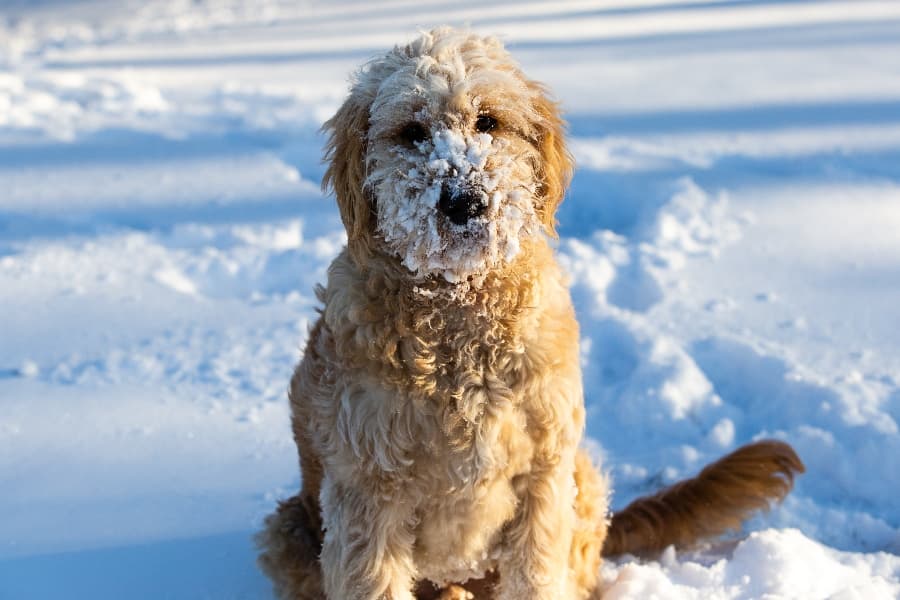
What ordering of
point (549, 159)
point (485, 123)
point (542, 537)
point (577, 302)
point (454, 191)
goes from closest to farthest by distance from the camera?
point (454, 191), point (485, 123), point (549, 159), point (542, 537), point (577, 302)

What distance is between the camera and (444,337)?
226 cm

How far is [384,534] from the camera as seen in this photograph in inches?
92.7

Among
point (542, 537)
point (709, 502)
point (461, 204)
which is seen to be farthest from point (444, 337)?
point (709, 502)

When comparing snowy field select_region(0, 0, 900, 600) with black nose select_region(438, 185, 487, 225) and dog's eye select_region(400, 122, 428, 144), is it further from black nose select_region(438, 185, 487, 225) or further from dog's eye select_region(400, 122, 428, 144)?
dog's eye select_region(400, 122, 428, 144)

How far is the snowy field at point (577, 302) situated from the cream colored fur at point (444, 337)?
26.8 inches

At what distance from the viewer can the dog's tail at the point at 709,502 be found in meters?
2.82

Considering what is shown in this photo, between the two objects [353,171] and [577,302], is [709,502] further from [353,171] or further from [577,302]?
[353,171]

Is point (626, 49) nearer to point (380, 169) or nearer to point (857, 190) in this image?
point (857, 190)

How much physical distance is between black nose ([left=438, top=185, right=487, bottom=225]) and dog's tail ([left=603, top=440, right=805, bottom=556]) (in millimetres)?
1432

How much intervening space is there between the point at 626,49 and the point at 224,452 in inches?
258

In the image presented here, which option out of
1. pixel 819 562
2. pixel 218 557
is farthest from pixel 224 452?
pixel 819 562

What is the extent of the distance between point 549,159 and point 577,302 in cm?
200

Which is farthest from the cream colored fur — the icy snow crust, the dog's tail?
the dog's tail

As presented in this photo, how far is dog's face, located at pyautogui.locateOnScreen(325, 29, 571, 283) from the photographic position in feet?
6.63
